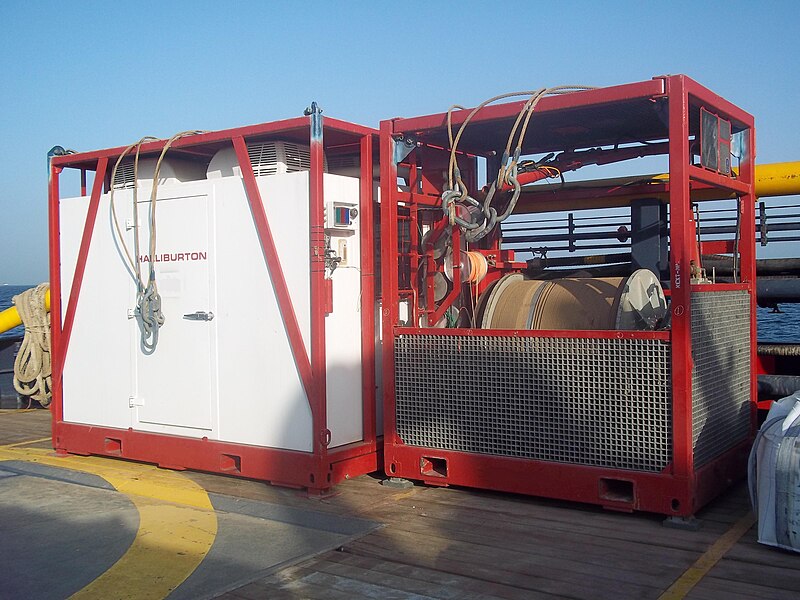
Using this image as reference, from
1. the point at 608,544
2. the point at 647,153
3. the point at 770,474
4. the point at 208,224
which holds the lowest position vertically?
the point at 608,544

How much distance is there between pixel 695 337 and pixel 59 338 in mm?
6365

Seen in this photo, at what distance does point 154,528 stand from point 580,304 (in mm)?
3641

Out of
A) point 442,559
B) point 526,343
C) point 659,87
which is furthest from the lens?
point 526,343

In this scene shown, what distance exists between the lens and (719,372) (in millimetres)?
6664

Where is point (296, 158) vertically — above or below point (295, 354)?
above

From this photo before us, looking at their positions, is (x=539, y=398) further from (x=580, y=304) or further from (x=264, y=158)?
(x=264, y=158)

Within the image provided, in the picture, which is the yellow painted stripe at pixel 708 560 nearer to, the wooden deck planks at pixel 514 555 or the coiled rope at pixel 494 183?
the wooden deck planks at pixel 514 555

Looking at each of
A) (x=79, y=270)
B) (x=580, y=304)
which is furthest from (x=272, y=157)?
(x=580, y=304)

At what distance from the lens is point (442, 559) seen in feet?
17.5

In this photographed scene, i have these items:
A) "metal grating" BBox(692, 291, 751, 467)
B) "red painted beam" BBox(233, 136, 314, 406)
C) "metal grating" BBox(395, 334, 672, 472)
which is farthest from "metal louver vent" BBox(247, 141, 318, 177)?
"metal grating" BBox(692, 291, 751, 467)

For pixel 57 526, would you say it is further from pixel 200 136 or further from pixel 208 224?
pixel 200 136

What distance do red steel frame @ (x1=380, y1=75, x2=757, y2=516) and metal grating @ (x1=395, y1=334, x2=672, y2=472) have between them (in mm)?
72

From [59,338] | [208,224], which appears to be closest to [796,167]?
[208,224]

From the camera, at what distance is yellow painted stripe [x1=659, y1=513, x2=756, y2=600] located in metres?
4.72
